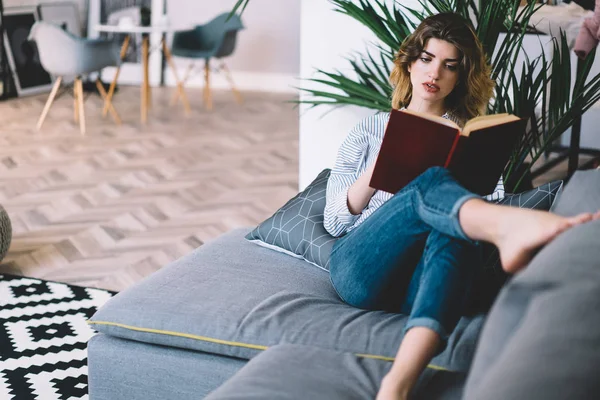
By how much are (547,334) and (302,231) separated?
1527mm

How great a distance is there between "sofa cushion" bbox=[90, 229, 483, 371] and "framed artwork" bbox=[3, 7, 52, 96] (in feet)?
19.0

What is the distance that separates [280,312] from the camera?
2229 mm

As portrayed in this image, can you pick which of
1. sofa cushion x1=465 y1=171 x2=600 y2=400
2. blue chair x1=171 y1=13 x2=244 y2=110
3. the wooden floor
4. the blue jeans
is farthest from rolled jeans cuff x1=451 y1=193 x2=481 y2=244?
blue chair x1=171 y1=13 x2=244 y2=110

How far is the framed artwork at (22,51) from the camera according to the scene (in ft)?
25.1

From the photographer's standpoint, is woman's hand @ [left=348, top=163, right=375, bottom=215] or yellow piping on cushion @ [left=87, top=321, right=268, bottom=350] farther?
woman's hand @ [left=348, top=163, right=375, bottom=215]

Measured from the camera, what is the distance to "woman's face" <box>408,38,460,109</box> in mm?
2564

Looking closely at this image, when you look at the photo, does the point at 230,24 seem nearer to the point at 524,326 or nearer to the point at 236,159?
the point at 236,159

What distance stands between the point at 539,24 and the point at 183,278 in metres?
2.38

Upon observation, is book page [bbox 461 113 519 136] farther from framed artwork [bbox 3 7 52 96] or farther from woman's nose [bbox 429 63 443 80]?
framed artwork [bbox 3 7 52 96]

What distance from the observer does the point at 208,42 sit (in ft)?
25.3

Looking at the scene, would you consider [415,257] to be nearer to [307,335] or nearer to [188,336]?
[307,335]

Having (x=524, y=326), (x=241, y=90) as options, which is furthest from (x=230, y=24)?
(x=524, y=326)

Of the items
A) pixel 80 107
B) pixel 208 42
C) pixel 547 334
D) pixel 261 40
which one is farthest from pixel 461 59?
pixel 261 40

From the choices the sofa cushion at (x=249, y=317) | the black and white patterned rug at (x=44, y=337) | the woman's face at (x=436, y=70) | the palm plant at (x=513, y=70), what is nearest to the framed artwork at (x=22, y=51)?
the black and white patterned rug at (x=44, y=337)
